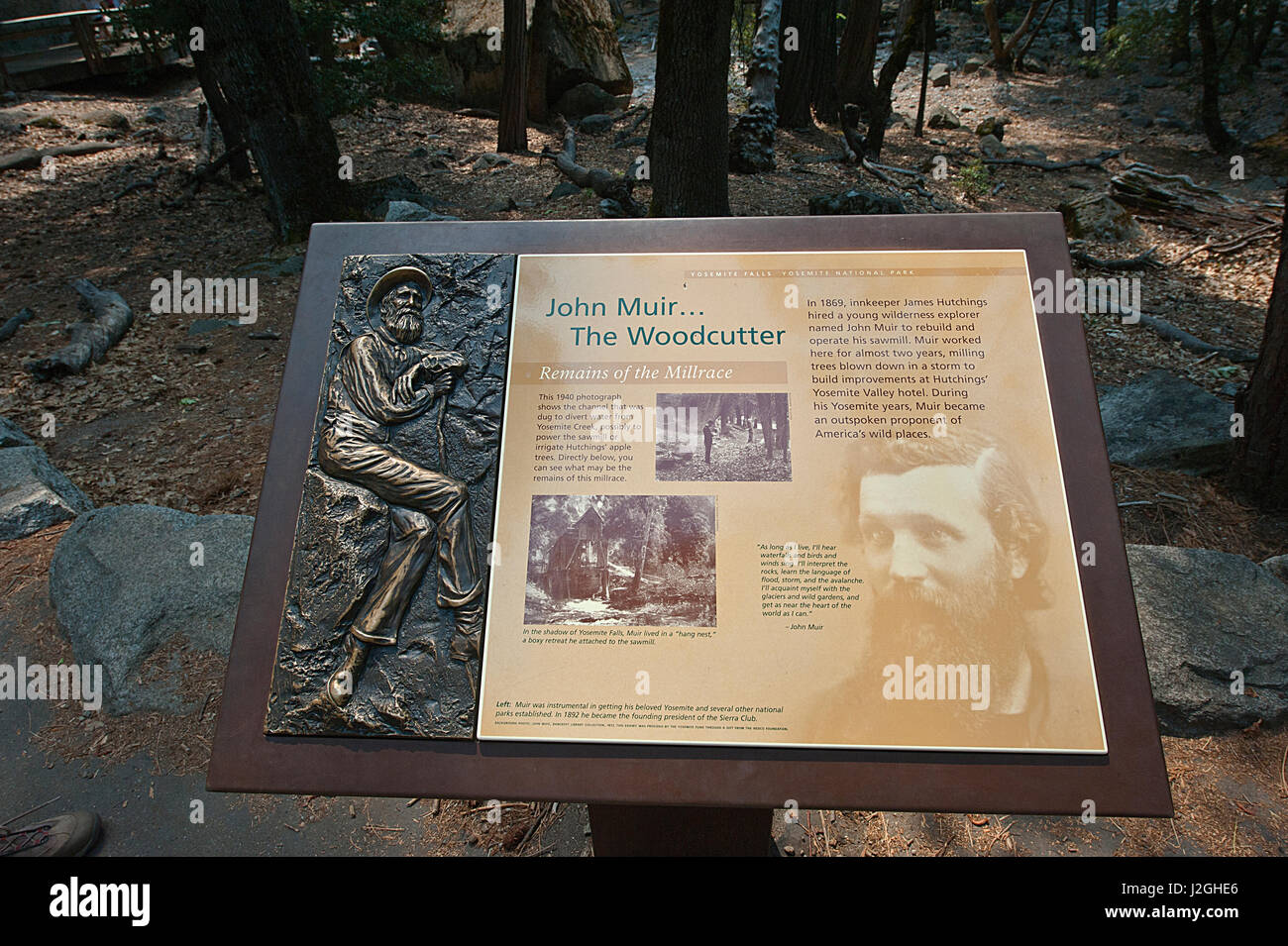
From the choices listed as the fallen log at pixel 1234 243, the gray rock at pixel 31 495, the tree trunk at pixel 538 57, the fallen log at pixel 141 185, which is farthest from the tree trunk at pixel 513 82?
the fallen log at pixel 1234 243

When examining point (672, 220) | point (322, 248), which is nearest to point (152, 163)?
point (322, 248)

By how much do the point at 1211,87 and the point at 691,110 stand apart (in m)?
8.74

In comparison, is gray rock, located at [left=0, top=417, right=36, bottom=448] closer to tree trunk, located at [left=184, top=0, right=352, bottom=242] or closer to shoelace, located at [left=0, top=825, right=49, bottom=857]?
shoelace, located at [left=0, top=825, right=49, bottom=857]

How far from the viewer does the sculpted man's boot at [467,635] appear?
1.78m

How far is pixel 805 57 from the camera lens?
1006 centimetres

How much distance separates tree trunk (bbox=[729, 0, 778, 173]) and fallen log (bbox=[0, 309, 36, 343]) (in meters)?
7.14

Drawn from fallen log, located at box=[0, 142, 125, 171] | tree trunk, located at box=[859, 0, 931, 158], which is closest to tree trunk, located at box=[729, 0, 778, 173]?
tree trunk, located at box=[859, 0, 931, 158]

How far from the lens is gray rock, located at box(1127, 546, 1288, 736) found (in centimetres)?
288

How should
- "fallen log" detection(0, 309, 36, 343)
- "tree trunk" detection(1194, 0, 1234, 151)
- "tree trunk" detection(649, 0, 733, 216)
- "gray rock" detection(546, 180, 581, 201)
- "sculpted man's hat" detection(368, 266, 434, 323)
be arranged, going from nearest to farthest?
"sculpted man's hat" detection(368, 266, 434, 323), "tree trunk" detection(649, 0, 733, 216), "fallen log" detection(0, 309, 36, 343), "gray rock" detection(546, 180, 581, 201), "tree trunk" detection(1194, 0, 1234, 151)

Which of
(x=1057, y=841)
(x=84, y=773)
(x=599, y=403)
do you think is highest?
(x=599, y=403)

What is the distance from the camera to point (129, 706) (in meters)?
3.15

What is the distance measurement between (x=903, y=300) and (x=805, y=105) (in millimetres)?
9668

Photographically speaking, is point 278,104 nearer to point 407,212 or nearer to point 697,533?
point 407,212

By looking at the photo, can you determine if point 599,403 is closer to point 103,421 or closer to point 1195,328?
point 103,421
